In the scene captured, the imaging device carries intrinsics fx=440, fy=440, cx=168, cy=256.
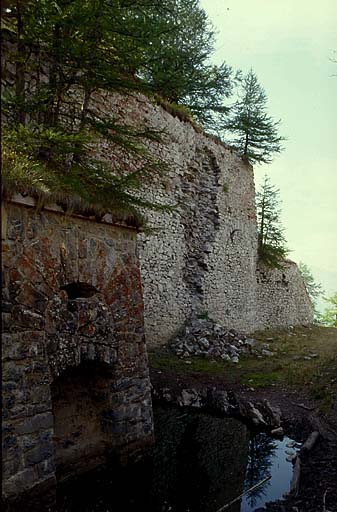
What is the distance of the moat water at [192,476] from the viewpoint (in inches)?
194

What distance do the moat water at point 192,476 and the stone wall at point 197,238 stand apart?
5.17m

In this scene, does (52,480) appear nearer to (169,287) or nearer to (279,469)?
(279,469)

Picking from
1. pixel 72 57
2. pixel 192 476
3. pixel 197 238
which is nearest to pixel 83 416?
pixel 192 476

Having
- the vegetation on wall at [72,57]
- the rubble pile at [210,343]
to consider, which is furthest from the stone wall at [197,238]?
the vegetation on wall at [72,57]

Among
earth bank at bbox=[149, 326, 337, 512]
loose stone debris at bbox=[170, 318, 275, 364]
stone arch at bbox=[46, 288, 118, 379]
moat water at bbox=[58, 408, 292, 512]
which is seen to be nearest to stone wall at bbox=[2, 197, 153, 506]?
stone arch at bbox=[46, 288, 118, 379]

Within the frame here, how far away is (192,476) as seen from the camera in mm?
5719

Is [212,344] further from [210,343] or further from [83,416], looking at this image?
[83,416]

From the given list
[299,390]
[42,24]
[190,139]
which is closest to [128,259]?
[42,24]

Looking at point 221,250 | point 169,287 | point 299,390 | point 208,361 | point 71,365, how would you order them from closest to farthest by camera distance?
point 71,365 → point 299,390 → point 208,361 → point 169,287 → point 221,250

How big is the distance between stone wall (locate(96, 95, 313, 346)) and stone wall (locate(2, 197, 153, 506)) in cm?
507

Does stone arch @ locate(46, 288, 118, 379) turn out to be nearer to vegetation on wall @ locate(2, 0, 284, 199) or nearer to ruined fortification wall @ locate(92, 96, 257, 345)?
vegetation on wall @ locate(2, 0, 284, 199)

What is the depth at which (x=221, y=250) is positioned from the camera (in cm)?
1616

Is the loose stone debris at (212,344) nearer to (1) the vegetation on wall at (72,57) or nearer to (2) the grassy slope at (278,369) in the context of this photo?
(2) the grassy slope at (278,369)

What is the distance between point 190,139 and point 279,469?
10999 mm
